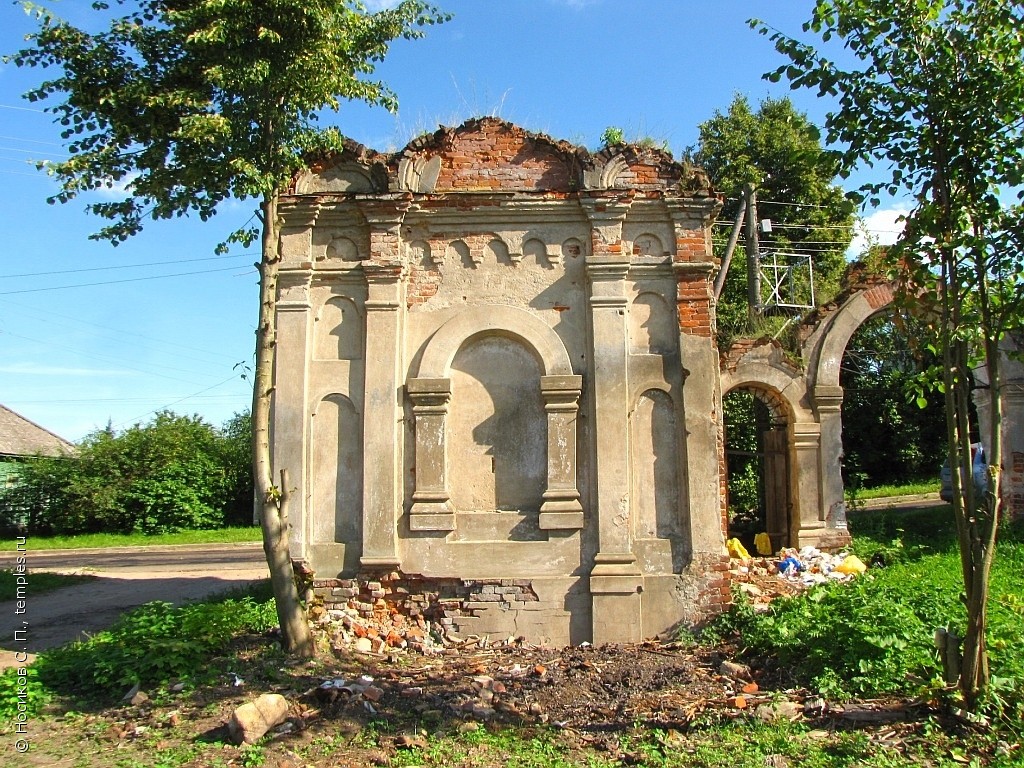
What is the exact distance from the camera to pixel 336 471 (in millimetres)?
8125

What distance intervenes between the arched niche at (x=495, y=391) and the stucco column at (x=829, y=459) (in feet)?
20.6

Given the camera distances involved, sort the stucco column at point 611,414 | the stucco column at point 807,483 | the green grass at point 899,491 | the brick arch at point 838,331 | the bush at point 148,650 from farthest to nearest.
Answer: the green grass at point 899,491
the brick arch at point 838,331
the stucco column at point 807,483
the stucco column at point 611,414
the bush at point 148,650

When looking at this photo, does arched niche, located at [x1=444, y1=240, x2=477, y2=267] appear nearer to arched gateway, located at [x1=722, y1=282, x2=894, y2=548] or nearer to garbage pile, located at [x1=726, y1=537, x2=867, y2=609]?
garbage pile, located at [x1=726, y1=537, x2=867, y2=609]

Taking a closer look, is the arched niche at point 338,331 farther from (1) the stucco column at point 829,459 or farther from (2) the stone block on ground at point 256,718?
(1) the stucco column at point 829,459

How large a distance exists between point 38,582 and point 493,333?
10.1m

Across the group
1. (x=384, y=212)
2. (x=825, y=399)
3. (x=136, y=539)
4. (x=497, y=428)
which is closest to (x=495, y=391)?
(x=497, y=428)

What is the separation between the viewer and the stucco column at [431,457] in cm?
787

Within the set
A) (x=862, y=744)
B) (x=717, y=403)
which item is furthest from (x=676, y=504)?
(x=862, y=744)

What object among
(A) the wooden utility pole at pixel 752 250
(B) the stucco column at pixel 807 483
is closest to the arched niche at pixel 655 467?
(B) the stucco column at pixel 807 483

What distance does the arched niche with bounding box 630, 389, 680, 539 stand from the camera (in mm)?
7934

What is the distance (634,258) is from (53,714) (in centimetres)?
661

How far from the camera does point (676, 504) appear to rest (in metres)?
7.96

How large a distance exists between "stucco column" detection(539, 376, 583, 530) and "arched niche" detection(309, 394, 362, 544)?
1.96m

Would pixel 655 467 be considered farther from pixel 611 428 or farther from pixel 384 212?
pixel 384 212
